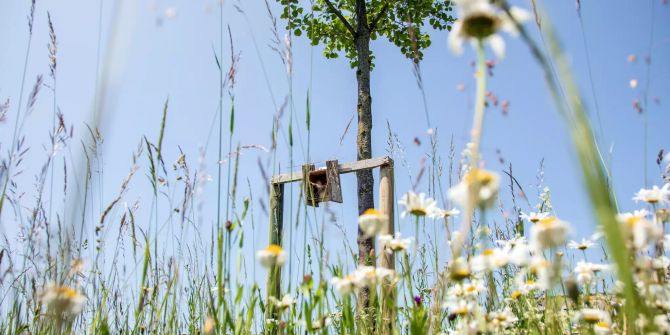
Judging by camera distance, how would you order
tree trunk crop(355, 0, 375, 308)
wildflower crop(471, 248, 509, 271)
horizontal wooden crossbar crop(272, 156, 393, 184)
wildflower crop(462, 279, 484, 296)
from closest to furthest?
wildflower crop(471, 248, 509, 271)
wildflower crop(462, 279, 484, 296)
horizontal wooden crossbar crop(272, 156, 393, 184)
tree trunk crop(355, 0, 375, 308)

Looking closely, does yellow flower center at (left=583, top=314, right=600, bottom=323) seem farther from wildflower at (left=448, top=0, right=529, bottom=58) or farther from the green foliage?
the green foliage

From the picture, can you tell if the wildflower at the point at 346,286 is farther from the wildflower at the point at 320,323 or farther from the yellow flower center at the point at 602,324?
the yellow flower center at the point at 602,324

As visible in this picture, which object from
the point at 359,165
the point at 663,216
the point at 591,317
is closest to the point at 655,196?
the point at 663,216

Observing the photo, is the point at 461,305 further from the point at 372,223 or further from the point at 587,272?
the point at 587,272

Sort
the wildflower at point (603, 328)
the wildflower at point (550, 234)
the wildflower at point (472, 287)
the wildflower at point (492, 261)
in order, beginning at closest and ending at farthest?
the wildflower at point (550, 234) → the wildflower at point (492, 261) → the wildflower at point (603, 328) → the wildflower at point (472, 287)

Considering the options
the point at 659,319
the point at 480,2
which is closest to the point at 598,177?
the point at 480,2

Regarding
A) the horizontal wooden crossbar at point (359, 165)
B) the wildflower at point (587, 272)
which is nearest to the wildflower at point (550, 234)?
the wildflower at point (587, 272)

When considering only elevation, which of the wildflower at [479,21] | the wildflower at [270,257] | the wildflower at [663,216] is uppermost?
the wildflower at [479,21]

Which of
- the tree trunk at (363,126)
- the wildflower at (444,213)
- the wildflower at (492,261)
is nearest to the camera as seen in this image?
the wildflower at (492,261)

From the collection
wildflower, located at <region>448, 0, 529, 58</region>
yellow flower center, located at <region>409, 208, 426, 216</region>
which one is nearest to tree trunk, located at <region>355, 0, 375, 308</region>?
yellow flower center, located at <region>409, 208, 426, 216</region>

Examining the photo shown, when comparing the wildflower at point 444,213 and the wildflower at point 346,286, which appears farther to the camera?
the wildflower at point 444,213

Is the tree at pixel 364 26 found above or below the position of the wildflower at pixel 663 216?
above

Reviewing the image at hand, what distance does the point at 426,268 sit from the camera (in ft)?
10.1

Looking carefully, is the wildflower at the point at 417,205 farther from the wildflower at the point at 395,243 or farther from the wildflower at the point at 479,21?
the wildflower at the point at 479,21
